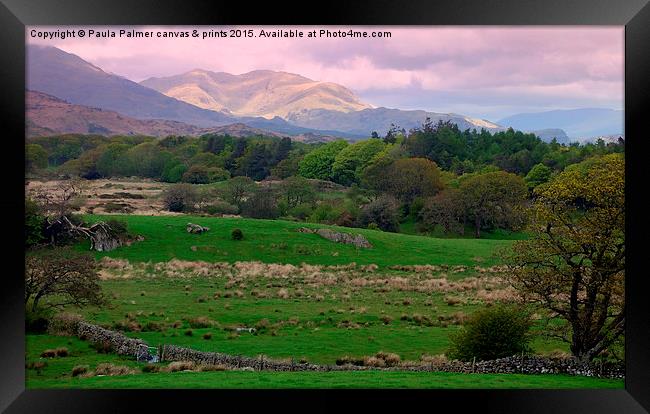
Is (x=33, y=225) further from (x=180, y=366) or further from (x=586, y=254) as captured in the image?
(x=586, y=254)

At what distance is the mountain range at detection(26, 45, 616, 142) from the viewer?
25172mm

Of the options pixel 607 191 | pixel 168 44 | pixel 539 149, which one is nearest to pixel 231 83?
pixel 168 44

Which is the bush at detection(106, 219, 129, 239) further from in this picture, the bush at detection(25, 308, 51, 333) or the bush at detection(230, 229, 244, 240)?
the bush at detection(25, 308, 51, 333)

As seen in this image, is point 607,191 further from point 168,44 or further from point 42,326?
point 168,44

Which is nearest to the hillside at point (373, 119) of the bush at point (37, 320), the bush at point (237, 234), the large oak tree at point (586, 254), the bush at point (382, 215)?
the bush at point (382, 215)

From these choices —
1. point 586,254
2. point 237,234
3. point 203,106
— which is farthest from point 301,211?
point 586,254

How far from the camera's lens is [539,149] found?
27.0 metres

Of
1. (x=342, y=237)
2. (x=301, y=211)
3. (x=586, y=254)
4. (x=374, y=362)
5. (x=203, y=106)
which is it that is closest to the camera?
(x=586, y=254)

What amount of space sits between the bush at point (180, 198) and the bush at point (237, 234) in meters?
2.72

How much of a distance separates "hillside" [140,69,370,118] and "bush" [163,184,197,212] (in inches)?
156

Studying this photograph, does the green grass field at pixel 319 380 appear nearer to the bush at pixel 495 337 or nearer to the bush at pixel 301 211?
the bush at pixel 495 337

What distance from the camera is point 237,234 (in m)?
24.2

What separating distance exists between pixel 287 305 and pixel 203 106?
1236 centimetres

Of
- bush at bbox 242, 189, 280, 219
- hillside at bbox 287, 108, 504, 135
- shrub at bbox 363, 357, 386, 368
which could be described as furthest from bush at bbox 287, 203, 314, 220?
shrub at bbox 363, 357, 386, 368
